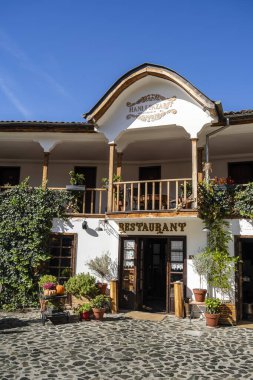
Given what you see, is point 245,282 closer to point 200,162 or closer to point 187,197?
point 187,197

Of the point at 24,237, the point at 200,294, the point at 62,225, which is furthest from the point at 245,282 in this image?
the point at 24,237

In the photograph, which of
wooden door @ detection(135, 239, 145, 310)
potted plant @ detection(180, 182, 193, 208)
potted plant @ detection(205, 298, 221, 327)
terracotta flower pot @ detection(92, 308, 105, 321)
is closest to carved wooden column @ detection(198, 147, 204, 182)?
potted plant @ detection(180, 182, 193, 208)

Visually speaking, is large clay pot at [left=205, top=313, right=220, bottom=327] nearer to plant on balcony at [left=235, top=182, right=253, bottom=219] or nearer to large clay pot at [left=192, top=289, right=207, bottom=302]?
large clay pot at [left=192, top=289, right=207, bottom=302]

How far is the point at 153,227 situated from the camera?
40.5 ft

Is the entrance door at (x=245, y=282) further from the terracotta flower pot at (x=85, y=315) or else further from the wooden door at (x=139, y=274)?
the terracotta flower pot at (x=85, y=315)

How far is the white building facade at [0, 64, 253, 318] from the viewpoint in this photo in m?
11.6

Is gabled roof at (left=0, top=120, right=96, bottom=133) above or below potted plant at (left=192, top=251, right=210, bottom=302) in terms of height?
above

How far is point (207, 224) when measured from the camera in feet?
38.0

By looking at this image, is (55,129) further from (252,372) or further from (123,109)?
(252,372)

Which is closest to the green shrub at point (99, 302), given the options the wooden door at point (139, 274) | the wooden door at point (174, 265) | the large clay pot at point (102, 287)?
the large clay pot at point (102, 287)

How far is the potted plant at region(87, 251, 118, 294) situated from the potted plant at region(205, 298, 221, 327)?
11.5ft

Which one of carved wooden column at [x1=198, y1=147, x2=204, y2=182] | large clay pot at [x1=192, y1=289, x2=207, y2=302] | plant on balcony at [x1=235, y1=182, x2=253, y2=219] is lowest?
large clay pot at [x1=192, y1=289, x2=207, y2=302]

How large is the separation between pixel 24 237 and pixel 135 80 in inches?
279

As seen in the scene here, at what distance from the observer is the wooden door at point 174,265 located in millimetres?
11867
